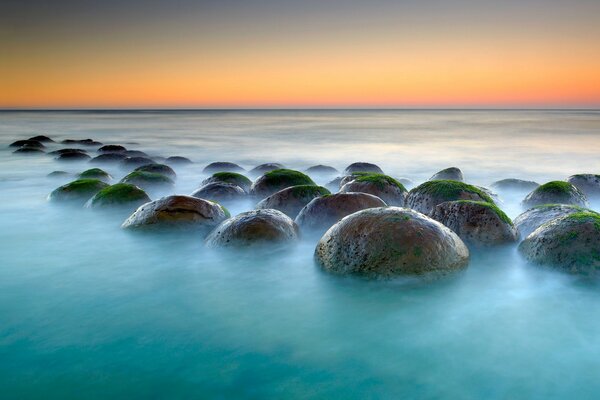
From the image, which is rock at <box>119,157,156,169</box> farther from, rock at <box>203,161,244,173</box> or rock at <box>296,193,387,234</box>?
rock at <box>296,193,387,234</box>

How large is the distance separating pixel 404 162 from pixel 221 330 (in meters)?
16.2

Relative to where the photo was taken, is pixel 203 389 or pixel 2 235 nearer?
pixel 203 389

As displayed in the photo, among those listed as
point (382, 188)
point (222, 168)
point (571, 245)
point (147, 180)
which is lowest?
point (222, 168)

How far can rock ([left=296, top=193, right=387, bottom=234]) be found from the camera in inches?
240

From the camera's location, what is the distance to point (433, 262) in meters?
4.54

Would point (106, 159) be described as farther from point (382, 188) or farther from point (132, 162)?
point (382, 188)

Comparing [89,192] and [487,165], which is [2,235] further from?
[487,165]

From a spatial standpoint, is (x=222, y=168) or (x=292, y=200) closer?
(x=292, y=200)

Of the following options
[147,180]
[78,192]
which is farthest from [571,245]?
[147,180]

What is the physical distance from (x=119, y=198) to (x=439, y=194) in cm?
495

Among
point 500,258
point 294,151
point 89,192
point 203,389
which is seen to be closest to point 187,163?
point 89,192

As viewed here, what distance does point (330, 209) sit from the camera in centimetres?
615

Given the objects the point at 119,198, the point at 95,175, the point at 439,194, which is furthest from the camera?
the point at 95,175

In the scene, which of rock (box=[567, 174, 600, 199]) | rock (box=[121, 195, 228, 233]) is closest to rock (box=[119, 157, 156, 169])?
rock (box=[121, 195, 228, 233])
